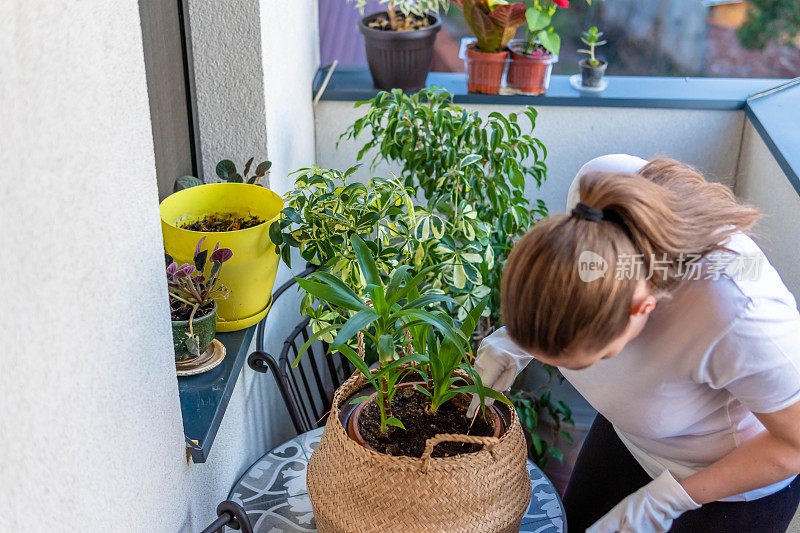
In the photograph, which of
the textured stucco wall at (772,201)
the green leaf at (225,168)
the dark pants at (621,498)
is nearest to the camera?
the dark pants at (621,498)

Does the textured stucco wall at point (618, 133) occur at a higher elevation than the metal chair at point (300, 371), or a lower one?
higher

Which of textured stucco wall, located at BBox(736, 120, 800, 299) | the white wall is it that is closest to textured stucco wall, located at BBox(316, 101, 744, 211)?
textured stucco wall, located at BBox(736, 120, 800, 299)

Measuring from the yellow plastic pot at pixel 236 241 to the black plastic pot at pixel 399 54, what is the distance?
2.40 ft

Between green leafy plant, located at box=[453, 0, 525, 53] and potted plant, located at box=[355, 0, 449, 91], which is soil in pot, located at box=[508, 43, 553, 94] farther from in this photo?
potted plant, located at box=[355, 0, 449, 91]

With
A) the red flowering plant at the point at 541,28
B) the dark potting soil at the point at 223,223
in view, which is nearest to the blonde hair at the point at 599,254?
the dark potting soil at the point at 223,223

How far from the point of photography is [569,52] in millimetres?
2299

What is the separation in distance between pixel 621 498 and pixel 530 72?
1.19 meters

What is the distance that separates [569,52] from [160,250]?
1690 millimetres

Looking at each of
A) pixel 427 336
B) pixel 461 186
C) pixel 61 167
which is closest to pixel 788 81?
pixel 461 186

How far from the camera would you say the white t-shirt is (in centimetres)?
100

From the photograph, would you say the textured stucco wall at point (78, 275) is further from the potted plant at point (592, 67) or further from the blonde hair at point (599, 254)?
the potted plant at point (592, 67)

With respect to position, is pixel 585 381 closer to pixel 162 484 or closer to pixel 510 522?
pixel 510 522

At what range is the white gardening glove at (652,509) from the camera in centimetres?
116

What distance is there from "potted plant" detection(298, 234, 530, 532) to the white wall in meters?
0.24
